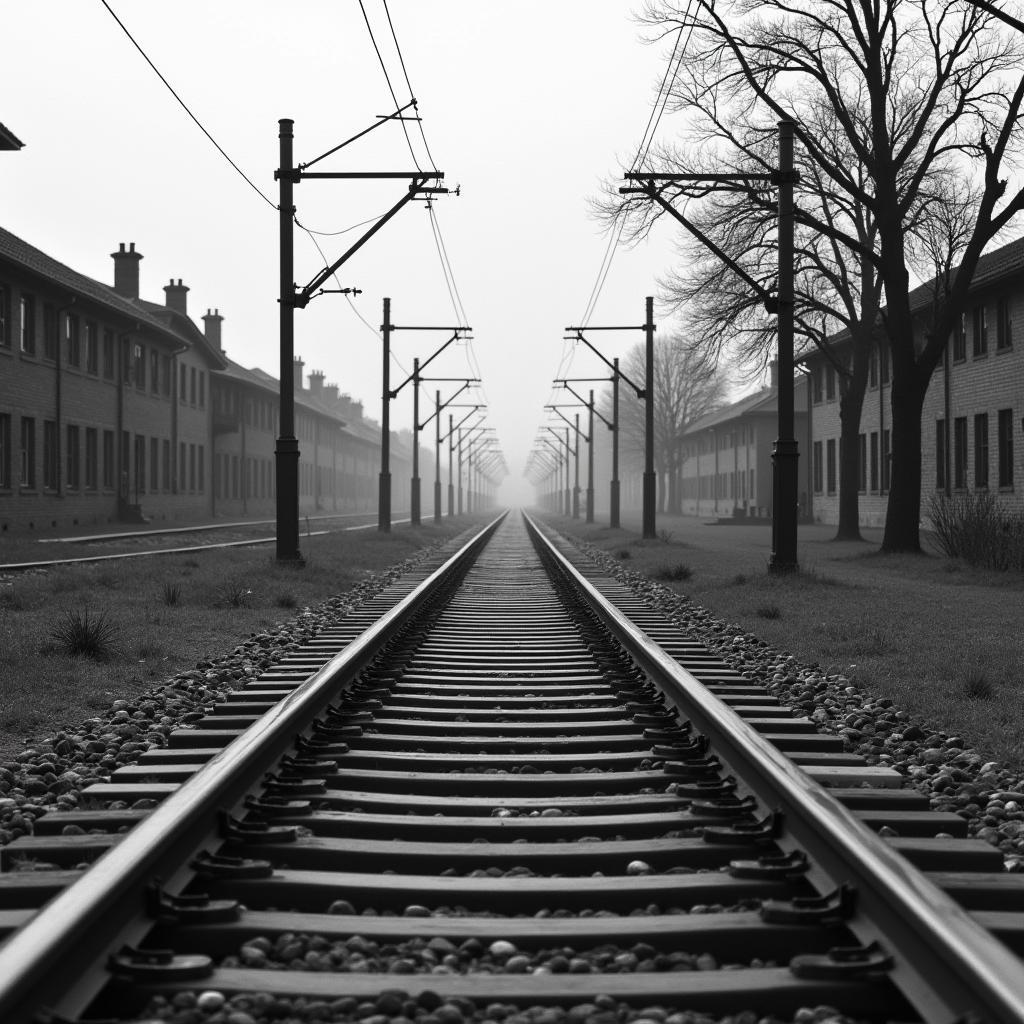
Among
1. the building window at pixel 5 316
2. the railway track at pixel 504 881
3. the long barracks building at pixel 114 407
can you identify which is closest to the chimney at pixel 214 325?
the long barracks building at pixel 114 407

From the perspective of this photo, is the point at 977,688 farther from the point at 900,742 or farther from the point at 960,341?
the point at 960,341

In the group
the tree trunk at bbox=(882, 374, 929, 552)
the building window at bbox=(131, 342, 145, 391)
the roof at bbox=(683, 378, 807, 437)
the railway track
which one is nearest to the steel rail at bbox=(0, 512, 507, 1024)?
the railway track

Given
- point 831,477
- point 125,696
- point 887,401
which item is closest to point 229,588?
point 125,696

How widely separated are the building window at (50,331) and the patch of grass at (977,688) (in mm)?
30261

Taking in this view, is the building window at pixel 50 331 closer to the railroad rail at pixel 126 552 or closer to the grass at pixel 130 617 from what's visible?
the railroad rail at pixel 126 552

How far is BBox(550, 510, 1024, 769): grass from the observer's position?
748 cm

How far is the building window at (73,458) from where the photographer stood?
3603cm

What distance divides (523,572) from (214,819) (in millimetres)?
16497

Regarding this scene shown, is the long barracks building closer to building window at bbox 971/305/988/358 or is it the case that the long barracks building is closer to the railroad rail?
the railroad rail

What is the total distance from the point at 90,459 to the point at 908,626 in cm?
3054

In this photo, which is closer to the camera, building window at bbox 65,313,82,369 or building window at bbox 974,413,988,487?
building window at bbox 974,413,988,487

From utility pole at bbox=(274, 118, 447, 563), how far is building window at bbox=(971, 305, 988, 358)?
18316 millimetres

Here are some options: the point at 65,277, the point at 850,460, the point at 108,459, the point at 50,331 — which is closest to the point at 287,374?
the point at 50,331

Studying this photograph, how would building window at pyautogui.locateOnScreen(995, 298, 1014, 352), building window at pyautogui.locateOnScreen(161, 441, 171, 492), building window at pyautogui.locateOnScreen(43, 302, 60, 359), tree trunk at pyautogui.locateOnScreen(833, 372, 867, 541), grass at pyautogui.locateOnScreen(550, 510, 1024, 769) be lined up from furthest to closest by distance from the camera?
building window at pyautogui.locateOnScreen(161, 441, 171, 492)
building window at pyautogui.locateOnScreen(43, 302, 60, 359)
tree trunk at pyautogui.locateOnScreen(833, 372, 867, 541)
building window at pyautogui.locateOnScreen(995, 298, 1014, 352)
grass at pyautogui.locateOnScreen(550, 510, 1024, 769)
